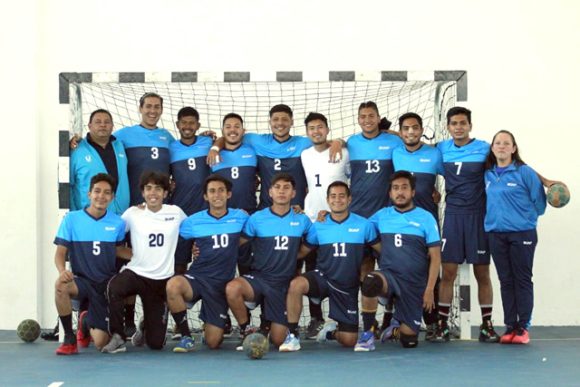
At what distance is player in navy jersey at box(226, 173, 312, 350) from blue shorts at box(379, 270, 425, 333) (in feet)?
2.18

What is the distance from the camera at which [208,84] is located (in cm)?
873

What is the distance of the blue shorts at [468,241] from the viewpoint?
24.2 ft

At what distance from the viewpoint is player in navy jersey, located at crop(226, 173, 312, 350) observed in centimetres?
708

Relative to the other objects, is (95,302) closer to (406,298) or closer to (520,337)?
(406,298)

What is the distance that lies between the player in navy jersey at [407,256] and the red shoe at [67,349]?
1.99 meters

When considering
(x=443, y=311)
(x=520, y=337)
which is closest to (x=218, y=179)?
(x=443, y=311)

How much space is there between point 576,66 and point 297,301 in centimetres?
347

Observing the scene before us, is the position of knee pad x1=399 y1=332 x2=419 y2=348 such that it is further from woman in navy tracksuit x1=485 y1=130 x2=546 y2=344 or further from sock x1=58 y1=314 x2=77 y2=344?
sock x1=58 y1=314 x2=77 y2=344

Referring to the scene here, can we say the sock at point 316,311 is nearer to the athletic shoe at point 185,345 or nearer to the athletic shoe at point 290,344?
the athletic shoe at point 290,344

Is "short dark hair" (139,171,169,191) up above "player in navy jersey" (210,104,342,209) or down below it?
below

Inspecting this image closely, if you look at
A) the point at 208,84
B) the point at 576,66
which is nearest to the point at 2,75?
the point at 208,84

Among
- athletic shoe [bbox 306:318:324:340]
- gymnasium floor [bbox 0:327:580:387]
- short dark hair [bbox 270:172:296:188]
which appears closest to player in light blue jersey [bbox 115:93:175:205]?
short dark hair [bbox 270:172:296:188]

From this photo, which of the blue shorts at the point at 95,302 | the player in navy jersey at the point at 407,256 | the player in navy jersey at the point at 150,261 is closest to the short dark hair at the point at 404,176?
the player in navy jersey at the point at 407,256

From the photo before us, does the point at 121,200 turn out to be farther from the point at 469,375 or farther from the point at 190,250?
the point at 469,375
